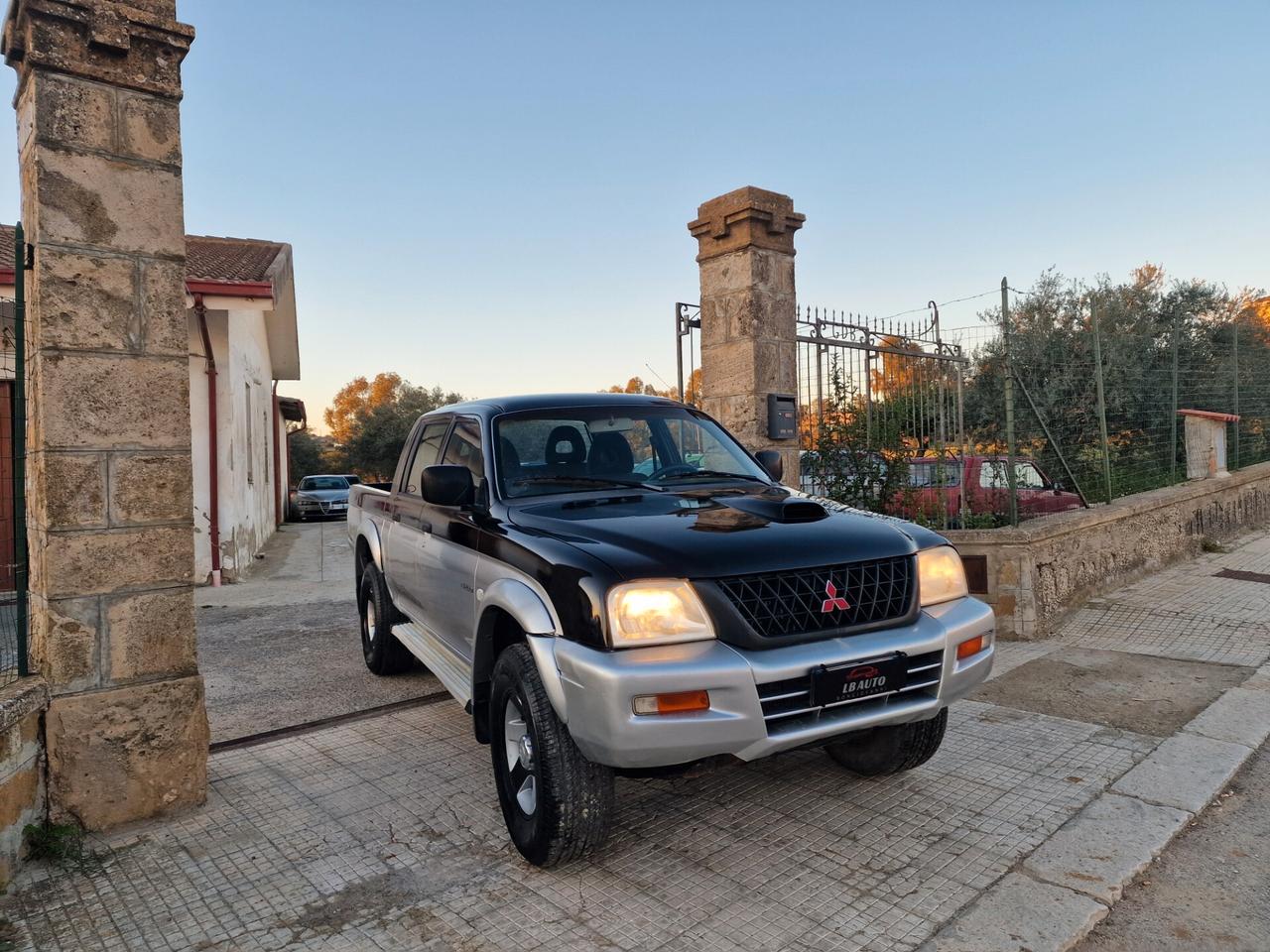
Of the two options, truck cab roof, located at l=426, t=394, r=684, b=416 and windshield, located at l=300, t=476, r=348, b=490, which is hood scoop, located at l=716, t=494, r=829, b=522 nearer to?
truck cab roof, located at l=426, t=394, r=684, b=416

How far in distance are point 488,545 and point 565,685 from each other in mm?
967

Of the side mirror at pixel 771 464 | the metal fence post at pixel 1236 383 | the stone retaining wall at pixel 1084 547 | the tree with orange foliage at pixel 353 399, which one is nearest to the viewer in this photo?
the side mirror at pixel 771 464

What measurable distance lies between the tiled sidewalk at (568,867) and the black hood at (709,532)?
0.96 meters

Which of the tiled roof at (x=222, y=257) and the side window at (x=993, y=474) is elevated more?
the tiled roof at (x=222, y=257)

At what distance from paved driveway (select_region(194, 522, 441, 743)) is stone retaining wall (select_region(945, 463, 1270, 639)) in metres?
4.29

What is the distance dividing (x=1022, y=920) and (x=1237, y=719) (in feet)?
8.70

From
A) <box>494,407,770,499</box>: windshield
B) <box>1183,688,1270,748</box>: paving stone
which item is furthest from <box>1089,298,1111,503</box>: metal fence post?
<box>494,407,770,499</box>: windshield

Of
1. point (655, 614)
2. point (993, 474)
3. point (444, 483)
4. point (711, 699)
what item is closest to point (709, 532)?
point (655, 614)

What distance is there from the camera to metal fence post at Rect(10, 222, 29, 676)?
3473 mm

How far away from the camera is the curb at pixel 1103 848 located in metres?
2.63

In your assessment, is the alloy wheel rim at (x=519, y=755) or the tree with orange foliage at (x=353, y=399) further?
the tree with orange foliage at (x=353, y=399)

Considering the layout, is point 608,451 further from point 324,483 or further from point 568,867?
point 324,483

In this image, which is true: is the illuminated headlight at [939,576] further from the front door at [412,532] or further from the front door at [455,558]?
the front door at [412,532]

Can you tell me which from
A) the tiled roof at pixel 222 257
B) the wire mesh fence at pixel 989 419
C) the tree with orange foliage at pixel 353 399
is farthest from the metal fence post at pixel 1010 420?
the tree with orange foliage at pixel 353 399
